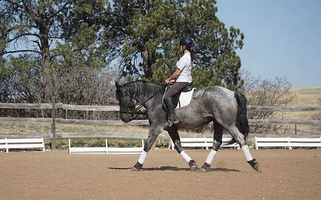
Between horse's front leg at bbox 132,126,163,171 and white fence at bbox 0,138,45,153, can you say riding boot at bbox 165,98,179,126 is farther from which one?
white fence at bbox 0,138,45,153

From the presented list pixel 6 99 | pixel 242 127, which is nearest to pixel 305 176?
pixel 242 127

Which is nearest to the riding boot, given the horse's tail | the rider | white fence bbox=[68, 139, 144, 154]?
the rider

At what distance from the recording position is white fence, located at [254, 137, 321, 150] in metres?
19.1

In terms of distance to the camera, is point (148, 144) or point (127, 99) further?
point (127, 99)

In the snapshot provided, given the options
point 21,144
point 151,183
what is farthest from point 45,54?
point 151,183

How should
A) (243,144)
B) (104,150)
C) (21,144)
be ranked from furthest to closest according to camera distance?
(21,144), (104,150), (243,144)

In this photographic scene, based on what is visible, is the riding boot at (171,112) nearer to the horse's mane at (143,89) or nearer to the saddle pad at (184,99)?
the saddle pad at (184,99)

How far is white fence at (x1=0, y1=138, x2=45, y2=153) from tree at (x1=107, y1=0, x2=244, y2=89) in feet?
31.6

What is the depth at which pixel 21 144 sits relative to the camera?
17.7 meters

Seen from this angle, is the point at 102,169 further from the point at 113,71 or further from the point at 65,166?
the point at 113,71

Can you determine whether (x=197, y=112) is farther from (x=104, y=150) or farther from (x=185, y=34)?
(x=185, y=34)

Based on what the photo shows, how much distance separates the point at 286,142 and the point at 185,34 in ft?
35.9

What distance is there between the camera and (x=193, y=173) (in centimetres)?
1018

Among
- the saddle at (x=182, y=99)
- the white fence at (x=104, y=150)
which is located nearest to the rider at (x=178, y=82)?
the saddle at (x=182, y=99)
